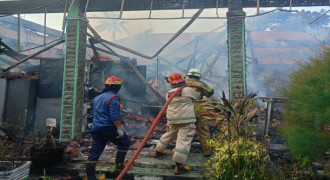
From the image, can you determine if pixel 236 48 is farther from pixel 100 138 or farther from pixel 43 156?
pixel 43 156

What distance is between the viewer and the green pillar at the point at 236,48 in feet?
21.7

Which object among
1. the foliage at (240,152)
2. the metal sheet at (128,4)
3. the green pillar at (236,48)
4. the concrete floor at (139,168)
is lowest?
the concrete floor at (139,168)

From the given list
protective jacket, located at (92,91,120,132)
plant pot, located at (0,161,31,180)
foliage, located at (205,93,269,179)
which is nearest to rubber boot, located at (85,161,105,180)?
protective jacket, located at (92,91,120,132)

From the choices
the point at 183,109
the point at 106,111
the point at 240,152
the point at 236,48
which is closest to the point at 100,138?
the point at 106,111

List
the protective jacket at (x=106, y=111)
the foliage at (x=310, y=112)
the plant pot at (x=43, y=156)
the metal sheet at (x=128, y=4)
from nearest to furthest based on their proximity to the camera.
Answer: the foliage at (x=310, y=112) < the protective jacket at (x=106, y=111) < the plant pot at (x=43, y=156) < the metal sheet at (x=128, y=4)

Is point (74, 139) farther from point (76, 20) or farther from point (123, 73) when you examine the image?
point (123, 73)

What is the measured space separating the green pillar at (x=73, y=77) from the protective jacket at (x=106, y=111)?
273 centimetres

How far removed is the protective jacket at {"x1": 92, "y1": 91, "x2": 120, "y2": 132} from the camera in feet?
14.4

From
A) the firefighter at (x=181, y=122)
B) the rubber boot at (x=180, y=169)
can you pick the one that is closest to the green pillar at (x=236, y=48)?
the firefighter at (x=181, y=122)

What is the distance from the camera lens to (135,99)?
413 inches

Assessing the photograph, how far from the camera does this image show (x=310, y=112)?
132 inches

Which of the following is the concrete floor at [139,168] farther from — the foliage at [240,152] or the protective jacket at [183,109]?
the foliage at [240,152]

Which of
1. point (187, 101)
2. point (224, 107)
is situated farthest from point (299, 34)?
point (224, 107)

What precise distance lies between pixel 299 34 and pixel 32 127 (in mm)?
22838
